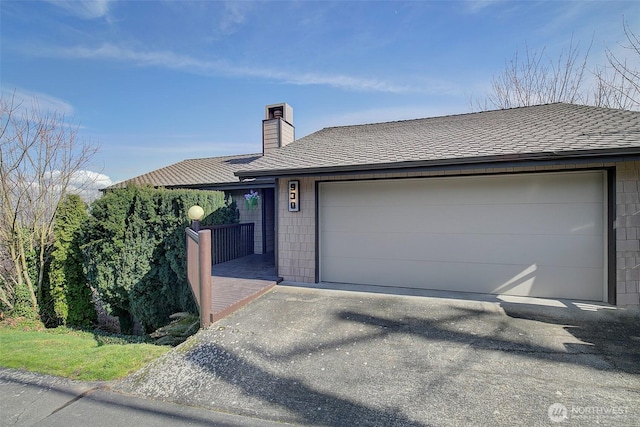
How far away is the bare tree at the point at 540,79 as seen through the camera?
12175 mm

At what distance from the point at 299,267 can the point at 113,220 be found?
4419mm

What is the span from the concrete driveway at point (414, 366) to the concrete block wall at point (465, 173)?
0.76m

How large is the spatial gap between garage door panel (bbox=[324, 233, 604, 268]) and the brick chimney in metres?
4.50

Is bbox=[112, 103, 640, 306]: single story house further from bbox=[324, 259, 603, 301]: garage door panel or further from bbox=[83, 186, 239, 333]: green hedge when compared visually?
bbox=[83, 186, 239, 333]: green hedge

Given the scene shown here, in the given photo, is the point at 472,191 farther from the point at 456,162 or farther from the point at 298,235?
the point at 298,235

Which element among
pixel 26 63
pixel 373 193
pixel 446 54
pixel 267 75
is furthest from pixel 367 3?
pixel 26 63

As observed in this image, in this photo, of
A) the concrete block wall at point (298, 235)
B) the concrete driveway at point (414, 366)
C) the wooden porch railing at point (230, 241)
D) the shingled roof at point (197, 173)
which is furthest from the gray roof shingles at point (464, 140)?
the shingled roof at point (197, 173)

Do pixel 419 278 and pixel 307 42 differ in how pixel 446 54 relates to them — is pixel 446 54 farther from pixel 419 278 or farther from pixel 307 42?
pixel 419 278

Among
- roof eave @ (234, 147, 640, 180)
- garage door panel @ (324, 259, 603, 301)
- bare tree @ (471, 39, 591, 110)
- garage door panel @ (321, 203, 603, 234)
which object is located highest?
bare tree @ (471, 39, 591, 110)

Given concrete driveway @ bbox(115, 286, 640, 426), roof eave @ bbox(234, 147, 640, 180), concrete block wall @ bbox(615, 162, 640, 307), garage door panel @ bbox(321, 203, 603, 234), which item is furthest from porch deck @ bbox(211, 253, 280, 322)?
concrete block wall @ bbox(615, 162, 640, 307)

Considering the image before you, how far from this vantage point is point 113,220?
6.81m

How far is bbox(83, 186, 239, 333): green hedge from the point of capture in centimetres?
686

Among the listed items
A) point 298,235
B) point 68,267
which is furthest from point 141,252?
point 298,235

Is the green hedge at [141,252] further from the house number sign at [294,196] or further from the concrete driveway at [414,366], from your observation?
the concrete driveway at [414,366]
